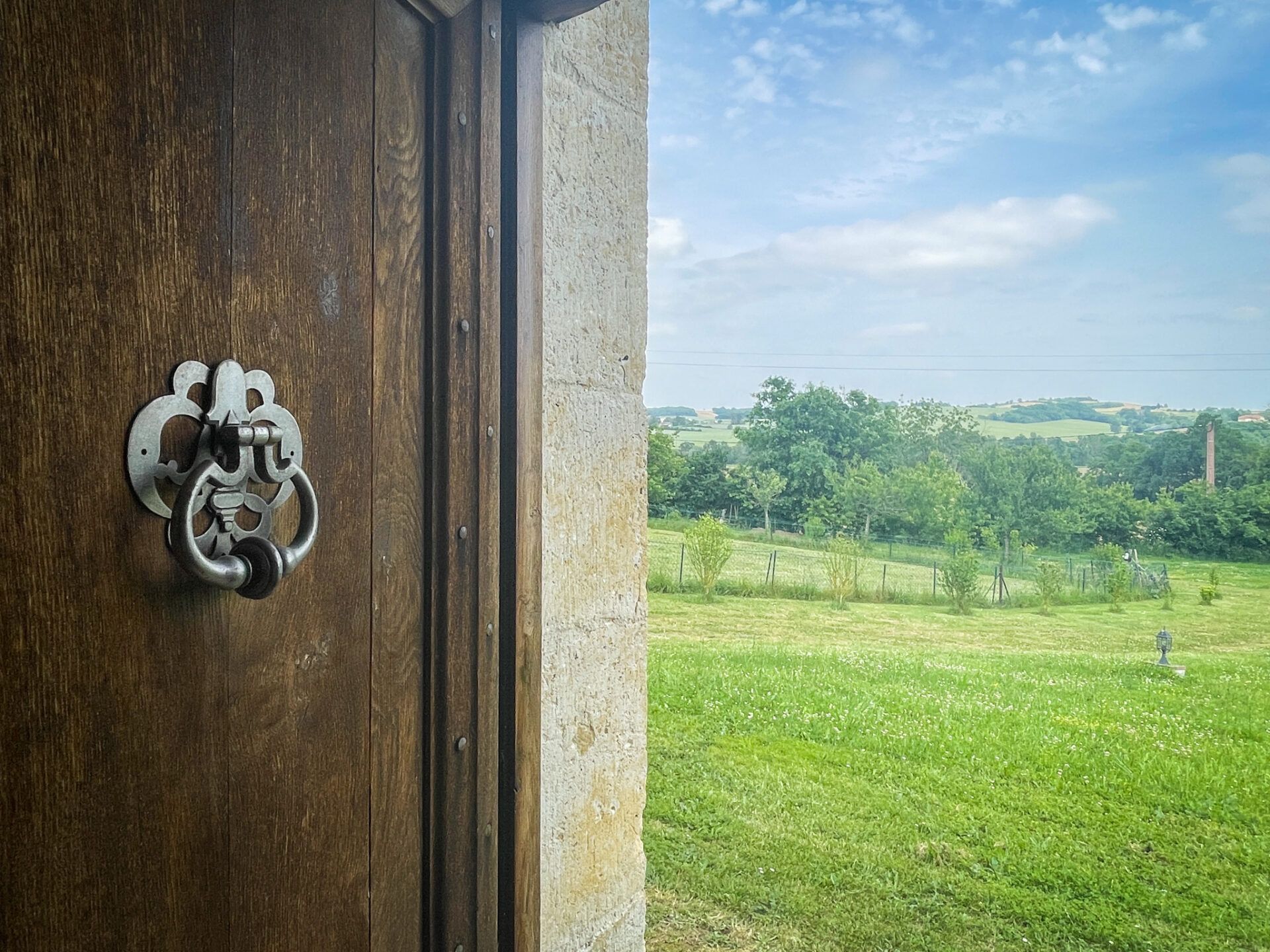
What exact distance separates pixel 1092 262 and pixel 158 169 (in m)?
7.34

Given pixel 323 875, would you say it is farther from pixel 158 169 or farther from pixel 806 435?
pixel 806 435

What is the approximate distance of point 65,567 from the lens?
0.36 metres

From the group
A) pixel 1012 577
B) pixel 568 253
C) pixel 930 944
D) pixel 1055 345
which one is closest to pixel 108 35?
pixel 568 253

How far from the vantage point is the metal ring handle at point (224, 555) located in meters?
0.38

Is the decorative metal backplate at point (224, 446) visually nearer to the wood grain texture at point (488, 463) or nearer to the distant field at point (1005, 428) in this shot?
the wood grain texture at point (488, 463)

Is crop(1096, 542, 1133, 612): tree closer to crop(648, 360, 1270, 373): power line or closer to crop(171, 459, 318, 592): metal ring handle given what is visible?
crop(648, 360, 1270, 373): power line

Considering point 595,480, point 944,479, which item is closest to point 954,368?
point 944,479

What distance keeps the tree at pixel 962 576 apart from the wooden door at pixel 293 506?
5.91 m

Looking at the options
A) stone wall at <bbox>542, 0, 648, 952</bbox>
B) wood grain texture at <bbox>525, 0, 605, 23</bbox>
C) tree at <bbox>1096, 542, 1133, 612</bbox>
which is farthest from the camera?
tree at <bbox>1096, 542, 1133, 612</bbox>

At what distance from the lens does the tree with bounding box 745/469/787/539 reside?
20.2ft

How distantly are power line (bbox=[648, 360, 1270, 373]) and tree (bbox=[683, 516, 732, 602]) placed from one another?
137cm

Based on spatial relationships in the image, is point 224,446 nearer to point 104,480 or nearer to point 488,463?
point 104,480

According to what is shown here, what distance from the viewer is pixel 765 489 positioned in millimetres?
6223

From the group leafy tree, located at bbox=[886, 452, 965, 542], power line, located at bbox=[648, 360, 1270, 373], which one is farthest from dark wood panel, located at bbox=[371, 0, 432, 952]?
leafy tree, located at bbox=[886, 452, 965, 542]
